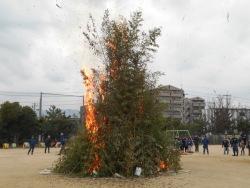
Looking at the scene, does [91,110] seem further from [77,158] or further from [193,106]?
[193,106]

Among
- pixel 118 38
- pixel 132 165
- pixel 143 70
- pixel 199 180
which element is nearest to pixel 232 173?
pixel 199 180

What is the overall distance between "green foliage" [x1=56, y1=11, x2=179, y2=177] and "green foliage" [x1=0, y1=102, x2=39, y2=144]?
145 ft

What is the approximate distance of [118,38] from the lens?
2233cm

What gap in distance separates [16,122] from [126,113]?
153ft

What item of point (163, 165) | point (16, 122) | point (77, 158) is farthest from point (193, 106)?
point (77, 158)

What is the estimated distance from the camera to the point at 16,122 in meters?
66.1

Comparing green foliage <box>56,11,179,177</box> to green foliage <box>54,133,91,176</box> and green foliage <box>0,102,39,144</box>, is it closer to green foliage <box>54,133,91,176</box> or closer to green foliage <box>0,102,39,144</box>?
green foliage <box>54,133,91,176</box>

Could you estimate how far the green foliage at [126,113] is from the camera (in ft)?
69.6

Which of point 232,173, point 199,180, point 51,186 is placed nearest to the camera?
point 51,186

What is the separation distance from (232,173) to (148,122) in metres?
4.53

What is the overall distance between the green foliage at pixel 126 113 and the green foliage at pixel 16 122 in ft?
145

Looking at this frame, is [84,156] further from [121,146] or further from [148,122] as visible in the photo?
[148,122]

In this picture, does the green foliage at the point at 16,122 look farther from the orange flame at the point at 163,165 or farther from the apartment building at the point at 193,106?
the apartment building at the point at 193,106

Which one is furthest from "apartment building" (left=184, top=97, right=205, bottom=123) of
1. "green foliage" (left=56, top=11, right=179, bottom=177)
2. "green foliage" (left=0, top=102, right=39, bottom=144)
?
"green foliage" (left=56, top=11, right=179, bottom=177)
